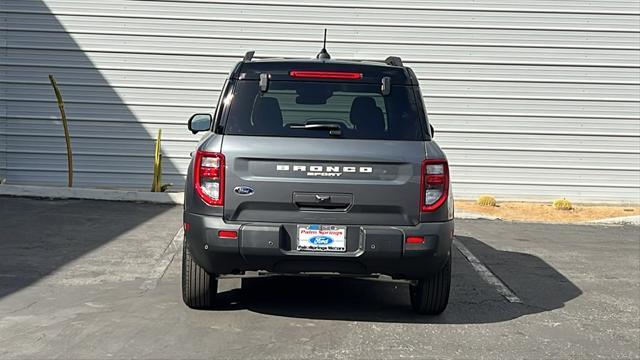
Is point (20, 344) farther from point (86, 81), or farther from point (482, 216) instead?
point (86, 81)

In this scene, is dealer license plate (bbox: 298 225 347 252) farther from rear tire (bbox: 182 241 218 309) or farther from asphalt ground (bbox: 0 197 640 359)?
rear tire (bbox: 182 241 218 309)

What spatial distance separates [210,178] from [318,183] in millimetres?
735

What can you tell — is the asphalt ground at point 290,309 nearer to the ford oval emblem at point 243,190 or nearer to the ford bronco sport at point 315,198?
the ford bronco sport at point 315,198

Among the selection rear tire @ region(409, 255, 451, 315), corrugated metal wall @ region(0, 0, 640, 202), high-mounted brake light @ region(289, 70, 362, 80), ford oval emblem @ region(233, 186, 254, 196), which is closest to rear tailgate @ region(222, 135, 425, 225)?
ford oval emblem @ region(233, 186, 254, 196)

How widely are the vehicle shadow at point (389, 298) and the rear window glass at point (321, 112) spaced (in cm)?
146

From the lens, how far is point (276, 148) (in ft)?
17.1

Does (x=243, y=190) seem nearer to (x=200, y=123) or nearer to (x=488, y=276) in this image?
(x=200, y=123)

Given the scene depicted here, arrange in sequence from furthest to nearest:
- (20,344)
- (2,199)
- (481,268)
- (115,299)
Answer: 1. (2,199)
2. (481,268)
3. (115,299)
4. (20,344)

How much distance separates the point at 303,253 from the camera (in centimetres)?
519

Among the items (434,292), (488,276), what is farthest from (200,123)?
(488,276)

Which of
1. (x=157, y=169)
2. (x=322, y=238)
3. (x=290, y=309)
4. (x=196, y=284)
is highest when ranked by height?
(x=322, y=238)

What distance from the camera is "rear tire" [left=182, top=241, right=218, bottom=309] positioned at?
5.68m

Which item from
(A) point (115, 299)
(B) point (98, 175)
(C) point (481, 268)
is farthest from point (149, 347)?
(B) point (98, 175)

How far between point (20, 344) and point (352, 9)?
33.1 ft
